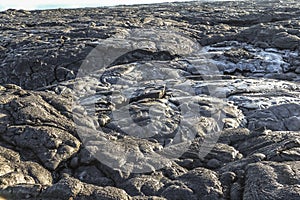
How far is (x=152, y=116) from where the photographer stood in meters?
7.37

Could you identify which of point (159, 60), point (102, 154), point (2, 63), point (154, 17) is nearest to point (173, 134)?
point (102, 154)

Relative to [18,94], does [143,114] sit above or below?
below

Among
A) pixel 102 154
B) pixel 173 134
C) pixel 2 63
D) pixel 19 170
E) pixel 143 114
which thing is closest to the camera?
pixel 19 170

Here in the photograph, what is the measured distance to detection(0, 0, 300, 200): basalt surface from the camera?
5305 millimetres

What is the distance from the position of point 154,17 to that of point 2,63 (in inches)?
316

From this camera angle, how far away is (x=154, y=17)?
17875 mm

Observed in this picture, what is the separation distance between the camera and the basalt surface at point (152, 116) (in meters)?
5.30

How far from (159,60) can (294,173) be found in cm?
727

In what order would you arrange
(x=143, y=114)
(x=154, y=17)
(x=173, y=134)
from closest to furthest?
1. (x=173, y=134)
2. (x=143, y=114)
3. (x=154, y=17)

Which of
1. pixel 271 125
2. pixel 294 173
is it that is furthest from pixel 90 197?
pixel 271 125

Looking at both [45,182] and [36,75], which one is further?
[36,75]

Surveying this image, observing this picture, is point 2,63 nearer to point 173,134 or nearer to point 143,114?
point 143,114

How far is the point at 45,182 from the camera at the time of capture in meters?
5.48

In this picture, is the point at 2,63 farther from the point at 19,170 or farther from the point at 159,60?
the point at 19,170
